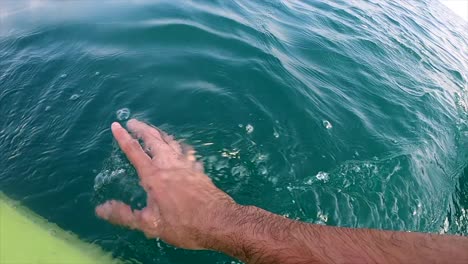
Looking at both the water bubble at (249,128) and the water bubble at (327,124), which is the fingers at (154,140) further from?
the water bubble at (327,124)

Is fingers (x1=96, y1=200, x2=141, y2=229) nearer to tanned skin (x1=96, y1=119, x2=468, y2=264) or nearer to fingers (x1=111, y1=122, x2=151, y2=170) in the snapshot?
tanned skin (x1=96, y1=119, x2=468, y2=264)

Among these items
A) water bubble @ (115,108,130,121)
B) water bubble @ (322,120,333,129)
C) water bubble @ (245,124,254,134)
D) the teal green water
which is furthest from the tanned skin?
water bubble @ (322,120,333,129)

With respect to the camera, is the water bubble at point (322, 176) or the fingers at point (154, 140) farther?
the water bubble at point (322, 176)

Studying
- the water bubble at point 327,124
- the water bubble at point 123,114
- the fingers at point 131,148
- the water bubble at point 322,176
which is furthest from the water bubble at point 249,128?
the water bubble at point 123,114

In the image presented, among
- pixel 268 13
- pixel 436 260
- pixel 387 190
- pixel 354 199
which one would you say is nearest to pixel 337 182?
pixel 354 199

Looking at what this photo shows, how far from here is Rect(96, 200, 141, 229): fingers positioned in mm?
2541

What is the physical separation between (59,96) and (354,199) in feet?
10.7

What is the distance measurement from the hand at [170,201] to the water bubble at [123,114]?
449 mm

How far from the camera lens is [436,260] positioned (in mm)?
1855

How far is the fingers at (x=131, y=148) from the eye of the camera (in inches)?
109

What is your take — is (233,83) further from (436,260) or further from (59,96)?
(436,260)

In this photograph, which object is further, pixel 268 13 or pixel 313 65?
pixel 268 13

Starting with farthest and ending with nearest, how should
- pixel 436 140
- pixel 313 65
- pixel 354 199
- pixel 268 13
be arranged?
pixel 268 13 → pixel 313 65 → pixel 436 140 → pixel 354 199

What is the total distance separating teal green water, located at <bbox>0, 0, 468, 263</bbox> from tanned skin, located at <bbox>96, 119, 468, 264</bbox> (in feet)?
0.47
